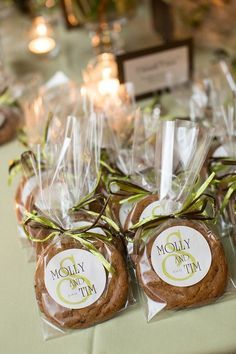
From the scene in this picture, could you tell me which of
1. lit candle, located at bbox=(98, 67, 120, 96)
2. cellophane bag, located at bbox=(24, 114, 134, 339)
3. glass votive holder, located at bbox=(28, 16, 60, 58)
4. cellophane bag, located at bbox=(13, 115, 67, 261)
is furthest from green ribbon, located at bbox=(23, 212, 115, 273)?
glass votive holder, located at bbox=(28, 16, 60, 58)

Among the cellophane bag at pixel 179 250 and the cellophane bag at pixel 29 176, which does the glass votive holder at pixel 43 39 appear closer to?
the cellophane bag at pixel 29 176

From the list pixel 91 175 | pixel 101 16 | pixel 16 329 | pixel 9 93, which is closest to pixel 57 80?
pixel 9 93

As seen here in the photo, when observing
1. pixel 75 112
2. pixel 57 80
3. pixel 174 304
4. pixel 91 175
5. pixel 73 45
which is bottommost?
pixel 174 304

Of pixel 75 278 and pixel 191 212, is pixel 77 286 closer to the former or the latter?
pixel 75 278

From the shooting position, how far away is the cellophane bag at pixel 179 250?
2.34 feet

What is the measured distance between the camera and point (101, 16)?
147 cm

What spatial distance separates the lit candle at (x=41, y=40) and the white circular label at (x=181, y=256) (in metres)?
1.02

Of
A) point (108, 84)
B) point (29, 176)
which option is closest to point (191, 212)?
point (29, 176)

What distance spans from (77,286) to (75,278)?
1 centimetres

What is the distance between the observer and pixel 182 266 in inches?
28.4

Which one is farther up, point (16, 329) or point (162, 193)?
point (162, 193)

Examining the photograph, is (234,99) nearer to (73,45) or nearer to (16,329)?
(16,329)

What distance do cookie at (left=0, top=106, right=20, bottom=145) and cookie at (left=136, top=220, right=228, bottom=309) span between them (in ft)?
1.89

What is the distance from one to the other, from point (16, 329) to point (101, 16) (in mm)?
1048
